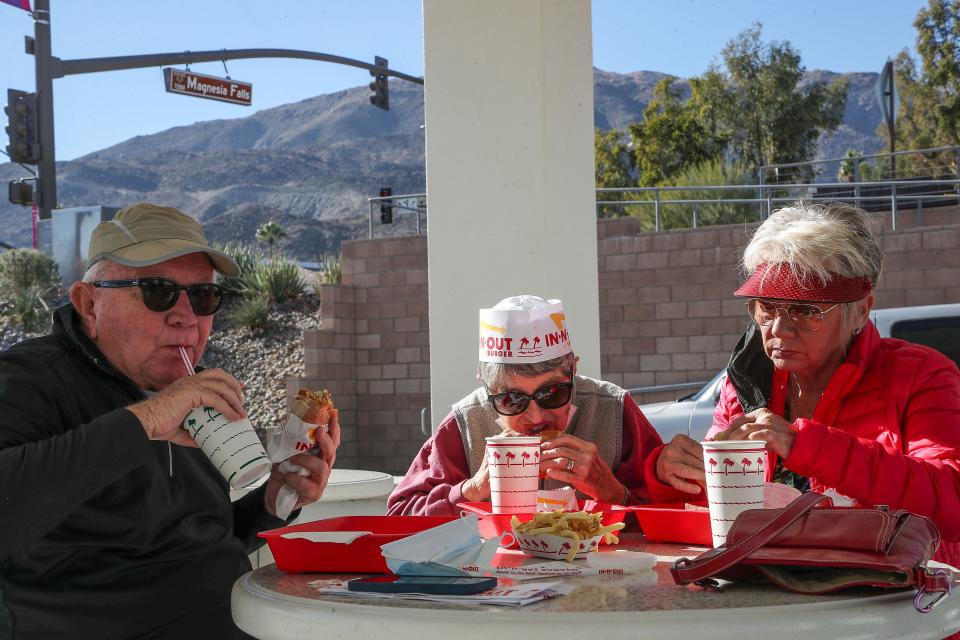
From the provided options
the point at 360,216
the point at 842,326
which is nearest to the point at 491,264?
the point at 842,326

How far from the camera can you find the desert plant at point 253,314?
20922 millimetres

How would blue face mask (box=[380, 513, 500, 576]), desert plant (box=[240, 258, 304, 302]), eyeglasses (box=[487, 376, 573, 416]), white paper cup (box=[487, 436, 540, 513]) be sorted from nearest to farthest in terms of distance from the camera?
1. blue face mask (box=[380, 513, 500, 576])
2. white paper cup (box=[487, 436, 540, 513])
3. eyeglasses (box=[487, 376, 573, 416])
4. desert plant (box=[240, 258, 304, 302])

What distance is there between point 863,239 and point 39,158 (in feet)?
48.1

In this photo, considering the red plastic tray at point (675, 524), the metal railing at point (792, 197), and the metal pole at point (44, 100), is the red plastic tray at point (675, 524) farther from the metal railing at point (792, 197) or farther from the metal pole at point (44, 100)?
the metal pole at point (44, 100)

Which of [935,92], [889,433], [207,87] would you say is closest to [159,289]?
[889,433]

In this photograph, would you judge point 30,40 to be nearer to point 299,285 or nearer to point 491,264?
point 299,285

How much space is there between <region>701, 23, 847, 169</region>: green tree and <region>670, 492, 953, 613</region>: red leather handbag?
42.0m

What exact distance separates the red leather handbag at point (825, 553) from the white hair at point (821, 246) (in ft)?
3.35

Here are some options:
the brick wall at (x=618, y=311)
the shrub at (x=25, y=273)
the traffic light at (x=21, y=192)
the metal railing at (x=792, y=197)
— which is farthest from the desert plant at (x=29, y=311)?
the metal railing at (x=792, y=197)

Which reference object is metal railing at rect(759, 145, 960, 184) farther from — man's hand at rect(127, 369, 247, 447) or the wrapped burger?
man's hand at rect(127, 369, 247, 447)

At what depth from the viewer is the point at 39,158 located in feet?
49.8

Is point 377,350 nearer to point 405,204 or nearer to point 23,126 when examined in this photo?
point 405,204

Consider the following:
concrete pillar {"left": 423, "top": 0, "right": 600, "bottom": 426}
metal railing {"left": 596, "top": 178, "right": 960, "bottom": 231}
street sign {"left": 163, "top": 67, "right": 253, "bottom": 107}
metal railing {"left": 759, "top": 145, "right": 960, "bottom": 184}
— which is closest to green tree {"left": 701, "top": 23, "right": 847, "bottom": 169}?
metal railing {"left": 759, "top": 145, "right": 960, "bottom": 184}

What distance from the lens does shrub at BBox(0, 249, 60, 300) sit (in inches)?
958
